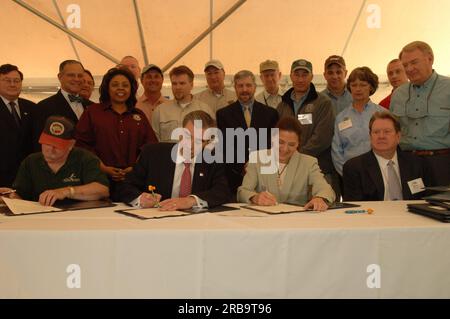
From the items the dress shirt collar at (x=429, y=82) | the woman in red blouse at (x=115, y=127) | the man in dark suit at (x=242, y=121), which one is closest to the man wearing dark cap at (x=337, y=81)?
the man in dark suit at (x=242, y=121)

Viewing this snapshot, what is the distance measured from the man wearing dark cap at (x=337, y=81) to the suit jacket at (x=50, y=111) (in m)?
2.34

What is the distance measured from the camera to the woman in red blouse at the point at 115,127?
338 centimetres

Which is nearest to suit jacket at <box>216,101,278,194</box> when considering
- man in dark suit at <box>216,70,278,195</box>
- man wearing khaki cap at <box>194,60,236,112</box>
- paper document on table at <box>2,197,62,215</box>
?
man in dark suit at <box>216,70,278,195</box>

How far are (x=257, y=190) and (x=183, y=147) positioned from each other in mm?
560

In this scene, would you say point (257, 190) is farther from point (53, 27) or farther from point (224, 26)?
point (53, 27)

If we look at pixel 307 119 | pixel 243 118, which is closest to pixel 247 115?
pixel 243 118

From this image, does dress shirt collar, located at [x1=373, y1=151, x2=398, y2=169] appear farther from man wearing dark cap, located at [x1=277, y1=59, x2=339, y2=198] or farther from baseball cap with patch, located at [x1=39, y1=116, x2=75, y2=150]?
baseball cap with patch, located at [x1=39, y1=116, x2=75, y2=150]

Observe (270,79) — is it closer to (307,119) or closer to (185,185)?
(307,119)

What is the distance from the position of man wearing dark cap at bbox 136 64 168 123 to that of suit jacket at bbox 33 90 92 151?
715 millimetres

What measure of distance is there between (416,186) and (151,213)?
1.71 m

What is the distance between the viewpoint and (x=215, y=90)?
14.7ft

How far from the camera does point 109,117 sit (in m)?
3.43
